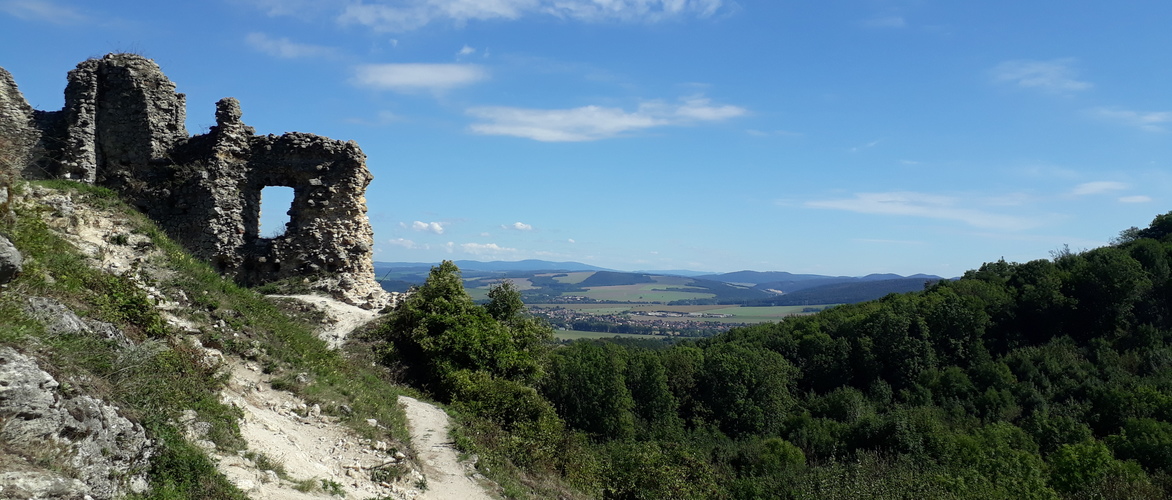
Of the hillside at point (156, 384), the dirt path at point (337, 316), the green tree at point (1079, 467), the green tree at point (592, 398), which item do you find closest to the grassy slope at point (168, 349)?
the hillside at point (156, 384)

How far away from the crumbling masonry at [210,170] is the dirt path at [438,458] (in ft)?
19.6

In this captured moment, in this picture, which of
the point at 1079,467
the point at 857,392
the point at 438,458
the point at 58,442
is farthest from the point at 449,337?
the point at 857,392

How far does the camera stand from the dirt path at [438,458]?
9438 millimetres

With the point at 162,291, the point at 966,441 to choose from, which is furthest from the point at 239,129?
the point at 966,441

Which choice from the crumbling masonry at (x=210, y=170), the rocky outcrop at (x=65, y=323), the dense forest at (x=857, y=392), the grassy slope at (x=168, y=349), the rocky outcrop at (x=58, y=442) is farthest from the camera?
the crumbling masonry at (x=210, y=170)

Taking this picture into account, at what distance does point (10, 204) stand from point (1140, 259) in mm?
61496

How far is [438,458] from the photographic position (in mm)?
10414

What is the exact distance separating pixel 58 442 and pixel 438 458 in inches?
218

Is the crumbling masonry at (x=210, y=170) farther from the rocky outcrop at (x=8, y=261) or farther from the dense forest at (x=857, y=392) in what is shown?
the rocky outcrop at (x=8, y=261)

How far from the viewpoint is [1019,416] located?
113 feet

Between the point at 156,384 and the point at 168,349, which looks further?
the point at 168,349

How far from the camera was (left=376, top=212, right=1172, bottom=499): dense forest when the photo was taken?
14.9 meters

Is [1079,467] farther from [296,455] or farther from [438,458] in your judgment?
[296,455]

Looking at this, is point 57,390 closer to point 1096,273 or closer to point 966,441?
point 966,441
